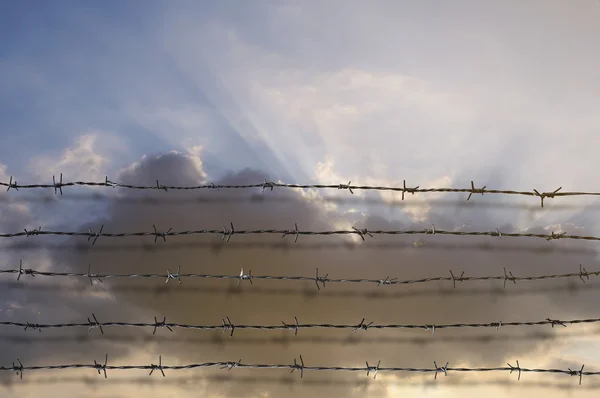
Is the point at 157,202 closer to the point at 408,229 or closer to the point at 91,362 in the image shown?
the point at 91,362

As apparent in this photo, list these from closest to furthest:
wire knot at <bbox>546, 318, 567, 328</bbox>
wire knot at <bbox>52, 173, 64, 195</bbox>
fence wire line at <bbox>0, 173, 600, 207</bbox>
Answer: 1. wire knot at <bbox>546, 318, 567, 328</bbox>
2. fence wire line at <bbox>0, 173, 600, 207</bbox>
3. wire knot at <bbox>52, 173, 64, 195</bbox>

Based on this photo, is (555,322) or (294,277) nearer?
(555,322)

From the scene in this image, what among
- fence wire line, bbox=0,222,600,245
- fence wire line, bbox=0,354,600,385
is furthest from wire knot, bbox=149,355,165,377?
fence wire line, bbox=0,222,600,245

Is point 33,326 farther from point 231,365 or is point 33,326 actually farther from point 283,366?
point 283,366

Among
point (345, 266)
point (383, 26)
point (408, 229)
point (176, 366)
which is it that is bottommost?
point (176, 366)

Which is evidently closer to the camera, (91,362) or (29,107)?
(91,362)

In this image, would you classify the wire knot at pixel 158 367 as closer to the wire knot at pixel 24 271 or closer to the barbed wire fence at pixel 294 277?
the barbed wire fence at pixel 294 277

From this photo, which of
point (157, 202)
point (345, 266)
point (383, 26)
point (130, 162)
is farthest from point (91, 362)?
point (383, 26)

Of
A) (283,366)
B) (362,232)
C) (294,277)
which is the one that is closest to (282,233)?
(294,277)

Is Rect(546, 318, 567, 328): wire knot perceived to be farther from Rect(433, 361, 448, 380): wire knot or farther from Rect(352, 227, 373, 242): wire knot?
Rect(352, 227, 373, 242): wire knot

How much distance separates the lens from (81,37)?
298 centimetres

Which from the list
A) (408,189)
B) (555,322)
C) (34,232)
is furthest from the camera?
(34,232)

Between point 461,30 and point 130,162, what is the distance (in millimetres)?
2023

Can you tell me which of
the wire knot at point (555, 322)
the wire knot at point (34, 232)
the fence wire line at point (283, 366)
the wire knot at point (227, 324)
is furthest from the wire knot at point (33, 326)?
the wire knot at point (555, 322)
